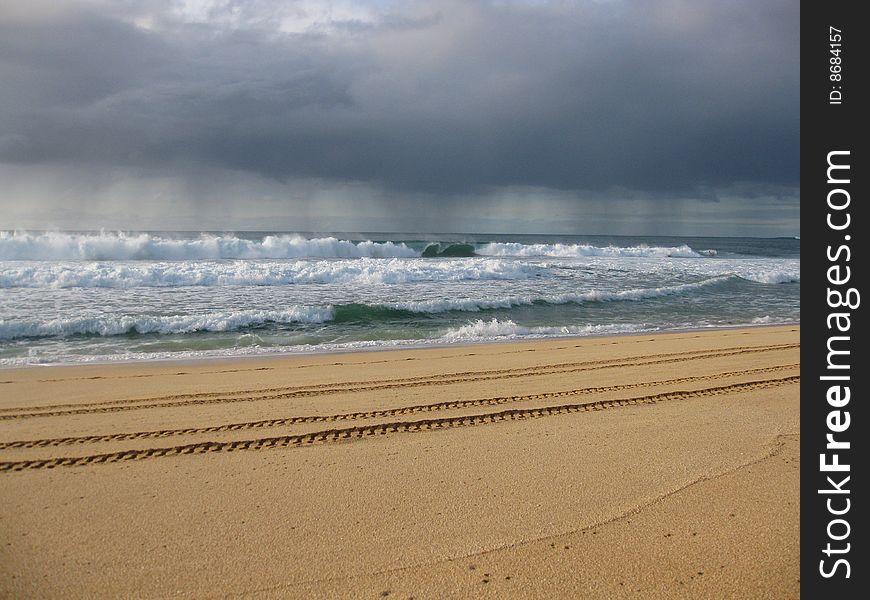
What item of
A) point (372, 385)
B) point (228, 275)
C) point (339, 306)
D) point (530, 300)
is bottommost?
point (372, 385)

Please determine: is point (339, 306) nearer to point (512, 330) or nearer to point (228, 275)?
point (512, 330)

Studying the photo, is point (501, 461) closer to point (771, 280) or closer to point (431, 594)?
point (431, 594)

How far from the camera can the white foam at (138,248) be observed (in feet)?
Answer: 104

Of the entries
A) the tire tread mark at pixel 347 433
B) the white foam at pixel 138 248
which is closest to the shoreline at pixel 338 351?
the tire tread mark at pixel 347 433

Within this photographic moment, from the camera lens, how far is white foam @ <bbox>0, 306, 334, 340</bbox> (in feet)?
39.3

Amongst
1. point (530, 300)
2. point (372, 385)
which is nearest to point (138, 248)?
point (530, 300)

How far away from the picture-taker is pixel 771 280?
26.4m

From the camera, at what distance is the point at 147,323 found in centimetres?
1270

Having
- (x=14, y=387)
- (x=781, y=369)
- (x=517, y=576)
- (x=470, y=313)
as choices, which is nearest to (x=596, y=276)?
(x=470, y=313)

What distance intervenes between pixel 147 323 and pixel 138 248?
2411cm

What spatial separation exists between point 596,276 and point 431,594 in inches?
976
